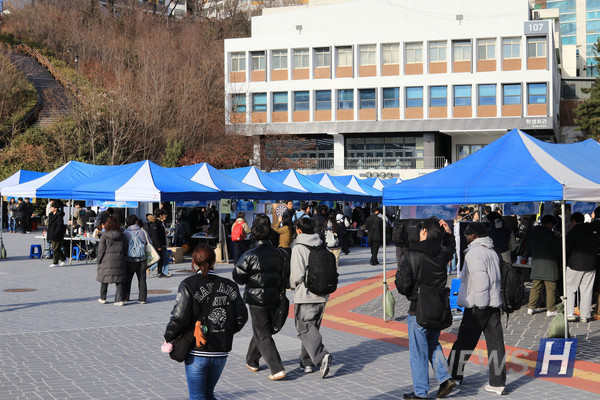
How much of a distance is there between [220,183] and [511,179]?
14435mm

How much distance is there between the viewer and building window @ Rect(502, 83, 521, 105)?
2223 inches

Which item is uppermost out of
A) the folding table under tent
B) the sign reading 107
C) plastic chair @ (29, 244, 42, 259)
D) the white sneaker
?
the sign reading 107

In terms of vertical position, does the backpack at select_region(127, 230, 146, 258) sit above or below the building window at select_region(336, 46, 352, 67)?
below

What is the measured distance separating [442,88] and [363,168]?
29.4 feet

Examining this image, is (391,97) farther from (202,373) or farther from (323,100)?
(202,373)

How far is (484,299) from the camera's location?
741 cm

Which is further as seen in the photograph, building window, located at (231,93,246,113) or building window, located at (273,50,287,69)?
building window, located at (273,50,287,69)

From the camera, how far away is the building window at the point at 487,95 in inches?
2247

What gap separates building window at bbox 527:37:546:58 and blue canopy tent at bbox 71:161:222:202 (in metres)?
40.6

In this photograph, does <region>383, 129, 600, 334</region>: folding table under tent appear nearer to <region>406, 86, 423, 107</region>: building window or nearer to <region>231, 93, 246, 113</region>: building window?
<region>406, 86, 423, 107</region>: building window

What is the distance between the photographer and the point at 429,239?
7.20 metres

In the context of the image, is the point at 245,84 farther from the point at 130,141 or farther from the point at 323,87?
the point at 130,141

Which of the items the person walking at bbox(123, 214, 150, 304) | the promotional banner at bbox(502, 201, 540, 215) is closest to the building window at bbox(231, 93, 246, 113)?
the promotional banner at bbox(502, 201, 540, 215)

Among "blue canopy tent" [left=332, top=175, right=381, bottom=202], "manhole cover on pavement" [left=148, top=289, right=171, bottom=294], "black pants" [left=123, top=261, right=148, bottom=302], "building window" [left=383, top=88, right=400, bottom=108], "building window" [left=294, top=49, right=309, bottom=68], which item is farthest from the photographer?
"building window" [left=294, top=49, right=309, bottom=68]
